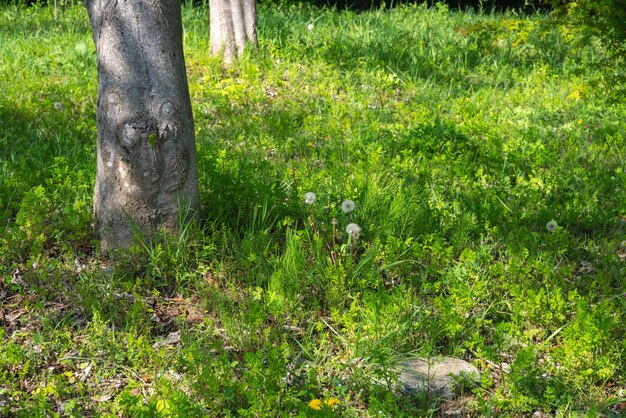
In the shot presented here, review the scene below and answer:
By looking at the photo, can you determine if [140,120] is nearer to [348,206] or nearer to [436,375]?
[348,206]

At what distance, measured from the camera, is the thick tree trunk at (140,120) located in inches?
146

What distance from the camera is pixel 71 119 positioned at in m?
6.01

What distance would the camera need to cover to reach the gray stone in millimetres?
3172

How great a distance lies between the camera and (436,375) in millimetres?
3227

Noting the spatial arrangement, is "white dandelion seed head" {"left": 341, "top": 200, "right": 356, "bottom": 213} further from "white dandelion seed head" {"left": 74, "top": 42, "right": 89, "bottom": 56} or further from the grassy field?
"white dandelion seed head" {"left": 74, "top": 42, "right": 89, "bottom": 56}

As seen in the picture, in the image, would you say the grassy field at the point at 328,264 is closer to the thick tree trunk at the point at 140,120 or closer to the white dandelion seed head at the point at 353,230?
the white dandelion seed head at the point at 353,230

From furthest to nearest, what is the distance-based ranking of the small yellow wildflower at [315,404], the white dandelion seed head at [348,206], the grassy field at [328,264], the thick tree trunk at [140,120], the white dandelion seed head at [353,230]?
the white dandelion seed head at [348,206] → the white dandelion seed head at [353,230] → the thick tree trunk at [140,120] → the grassy field at [328,264] → the small yellow wildflower at [315,404]

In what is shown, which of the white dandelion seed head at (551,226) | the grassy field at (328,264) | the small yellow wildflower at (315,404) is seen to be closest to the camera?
the small yellow wildflower at (315,404)

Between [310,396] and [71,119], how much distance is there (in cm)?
→ 388

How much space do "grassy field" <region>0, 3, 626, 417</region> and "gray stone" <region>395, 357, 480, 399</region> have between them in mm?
55

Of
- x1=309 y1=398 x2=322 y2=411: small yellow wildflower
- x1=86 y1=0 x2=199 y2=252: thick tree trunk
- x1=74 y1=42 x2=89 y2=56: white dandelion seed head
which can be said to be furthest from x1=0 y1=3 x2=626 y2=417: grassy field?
x1=74 y1=42 x2=89 y2=56: white dandelion seed head

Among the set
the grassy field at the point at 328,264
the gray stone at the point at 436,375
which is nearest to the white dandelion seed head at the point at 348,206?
the grassy field at the point at 328,264

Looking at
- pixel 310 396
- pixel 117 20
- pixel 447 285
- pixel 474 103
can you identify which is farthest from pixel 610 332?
pixel 474 103

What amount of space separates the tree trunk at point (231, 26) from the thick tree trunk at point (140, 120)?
11.6 ft
